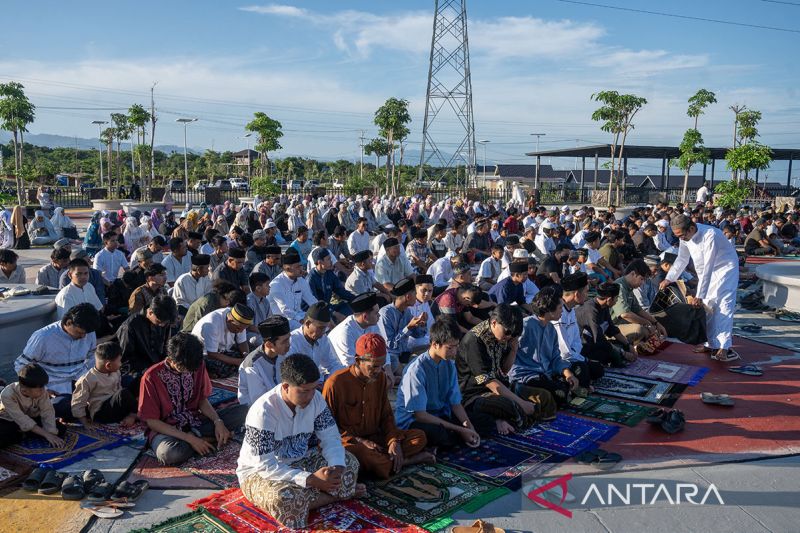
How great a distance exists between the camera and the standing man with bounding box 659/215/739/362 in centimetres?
740

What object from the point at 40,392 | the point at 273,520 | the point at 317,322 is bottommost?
the point at 273,520

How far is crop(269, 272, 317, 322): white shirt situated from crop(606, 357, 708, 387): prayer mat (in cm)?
340

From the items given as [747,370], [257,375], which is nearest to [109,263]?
[257,375]

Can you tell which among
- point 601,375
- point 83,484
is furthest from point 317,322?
point 601,375

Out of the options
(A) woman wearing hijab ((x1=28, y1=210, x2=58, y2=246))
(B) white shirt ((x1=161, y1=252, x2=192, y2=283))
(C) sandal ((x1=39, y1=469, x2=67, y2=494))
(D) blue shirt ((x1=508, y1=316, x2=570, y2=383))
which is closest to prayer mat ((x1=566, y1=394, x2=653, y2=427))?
(D) blue shirt ((x1=508, y1=316, x2=570, y2=383))

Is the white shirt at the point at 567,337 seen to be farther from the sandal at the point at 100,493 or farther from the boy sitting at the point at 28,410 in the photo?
the boy sitting at the point at 28,410

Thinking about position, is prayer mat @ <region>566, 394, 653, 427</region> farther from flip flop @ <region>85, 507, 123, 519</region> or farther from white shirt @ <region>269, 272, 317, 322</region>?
flip flop @ <region>85, 507, 123, 519</region>

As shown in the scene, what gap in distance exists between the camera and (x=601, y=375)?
646 centimetres

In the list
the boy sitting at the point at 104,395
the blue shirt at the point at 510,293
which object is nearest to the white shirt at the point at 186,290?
the boy sitting at the point at 104,395

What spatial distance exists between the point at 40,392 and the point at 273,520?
217 centimetres

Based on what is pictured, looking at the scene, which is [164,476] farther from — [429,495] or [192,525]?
[429,495]

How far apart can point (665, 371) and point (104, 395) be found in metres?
→ 5.36

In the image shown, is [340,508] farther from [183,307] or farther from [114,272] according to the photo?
[114,272]

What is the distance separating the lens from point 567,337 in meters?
6.20
